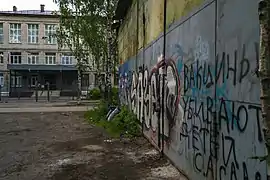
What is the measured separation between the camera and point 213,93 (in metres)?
4.92

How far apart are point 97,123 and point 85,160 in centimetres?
690

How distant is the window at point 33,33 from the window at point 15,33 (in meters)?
1.49

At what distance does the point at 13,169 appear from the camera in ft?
23.5

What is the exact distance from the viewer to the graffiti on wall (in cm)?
389

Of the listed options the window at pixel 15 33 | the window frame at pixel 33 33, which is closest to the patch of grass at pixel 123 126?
the window frame at pixel 33 33

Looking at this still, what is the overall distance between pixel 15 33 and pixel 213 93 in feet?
175

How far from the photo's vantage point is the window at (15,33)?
176 feet

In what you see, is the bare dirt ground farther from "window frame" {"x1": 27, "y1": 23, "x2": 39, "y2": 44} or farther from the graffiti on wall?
"window frame" {"x1": 27, "y1": 23, "x2": 39, "y2": 44}

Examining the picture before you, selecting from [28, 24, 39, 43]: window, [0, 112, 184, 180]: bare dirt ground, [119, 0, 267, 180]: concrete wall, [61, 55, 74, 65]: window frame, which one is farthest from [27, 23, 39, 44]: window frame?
[119, 0, 267, 180]: concrete wall

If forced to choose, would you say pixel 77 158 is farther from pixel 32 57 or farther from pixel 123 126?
pixel 32 57

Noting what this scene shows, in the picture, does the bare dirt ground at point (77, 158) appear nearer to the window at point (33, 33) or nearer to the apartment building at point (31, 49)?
the apartment building at point (31, 49)

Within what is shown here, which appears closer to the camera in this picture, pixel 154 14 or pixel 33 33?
pixel 154 14

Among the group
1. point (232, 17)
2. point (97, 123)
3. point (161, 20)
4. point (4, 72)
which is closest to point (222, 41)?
point (232, 17)

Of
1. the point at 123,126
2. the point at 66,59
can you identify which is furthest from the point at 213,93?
the point at 66,59
